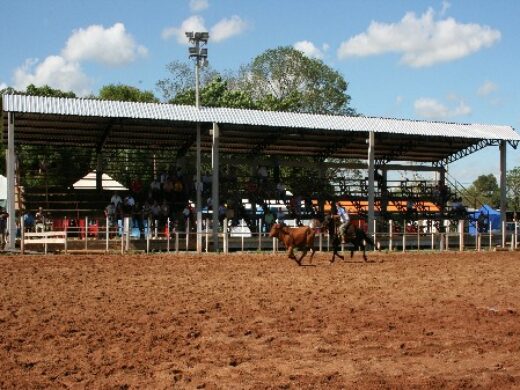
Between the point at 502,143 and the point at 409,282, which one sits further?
the point at 502,143

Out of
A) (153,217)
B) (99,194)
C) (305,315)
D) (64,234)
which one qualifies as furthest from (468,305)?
(99,194)

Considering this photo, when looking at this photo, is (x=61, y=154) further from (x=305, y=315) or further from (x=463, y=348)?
(x=463, y=348)

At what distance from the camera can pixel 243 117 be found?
31.7 metres

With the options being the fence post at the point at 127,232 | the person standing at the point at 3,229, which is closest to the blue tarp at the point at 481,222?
the fence post at the point at 127,232

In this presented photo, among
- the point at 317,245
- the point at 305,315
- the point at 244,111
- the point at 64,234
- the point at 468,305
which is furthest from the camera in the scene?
the point at 244,111

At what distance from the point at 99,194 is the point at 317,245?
36.3ft

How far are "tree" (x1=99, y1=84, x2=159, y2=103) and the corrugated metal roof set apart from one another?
1129 inches

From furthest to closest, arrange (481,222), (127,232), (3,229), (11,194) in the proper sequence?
(481,222)
(3,229)
(11,194)
(127,232)

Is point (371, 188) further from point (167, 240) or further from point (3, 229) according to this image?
point (3, 229)

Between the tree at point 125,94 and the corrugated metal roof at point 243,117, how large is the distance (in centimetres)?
2867

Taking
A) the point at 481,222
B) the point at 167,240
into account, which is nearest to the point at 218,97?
the point at 481,222

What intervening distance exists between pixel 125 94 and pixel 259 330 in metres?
51.5

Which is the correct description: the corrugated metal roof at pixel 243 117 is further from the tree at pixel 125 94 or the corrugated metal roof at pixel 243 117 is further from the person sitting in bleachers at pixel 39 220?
the tree at pixel 125 94

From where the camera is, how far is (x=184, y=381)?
26.8ft
